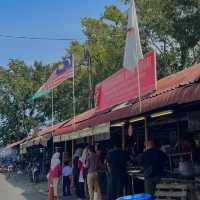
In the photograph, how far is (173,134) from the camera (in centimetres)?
1534

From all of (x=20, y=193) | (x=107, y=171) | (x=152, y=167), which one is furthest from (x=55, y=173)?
(x=152, y=167)

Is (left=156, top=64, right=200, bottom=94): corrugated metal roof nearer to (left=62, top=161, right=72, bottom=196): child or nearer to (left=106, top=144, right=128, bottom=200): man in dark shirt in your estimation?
(left=106, top=144, right=128, bottom=200): man in dark shirt

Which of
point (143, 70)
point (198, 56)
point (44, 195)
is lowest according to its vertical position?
point (44, 195)

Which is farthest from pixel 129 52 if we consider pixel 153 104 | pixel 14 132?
pixel 14 132

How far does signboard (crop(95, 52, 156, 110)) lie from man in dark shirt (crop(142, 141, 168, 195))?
181 centimetres

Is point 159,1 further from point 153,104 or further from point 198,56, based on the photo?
point 153,104

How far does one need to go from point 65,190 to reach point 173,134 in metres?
5.53

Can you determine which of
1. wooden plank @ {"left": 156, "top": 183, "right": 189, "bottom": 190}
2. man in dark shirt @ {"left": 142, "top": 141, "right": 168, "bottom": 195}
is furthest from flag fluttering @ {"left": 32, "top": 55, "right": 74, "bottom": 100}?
wooden plank @ {"left": 156, "top": 183, "right": 189, "bottom": 190}

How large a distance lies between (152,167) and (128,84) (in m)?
4.27

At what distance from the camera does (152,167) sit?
10312 millimetres

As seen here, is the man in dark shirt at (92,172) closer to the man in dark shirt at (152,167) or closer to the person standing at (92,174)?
the person standing at (92,174)

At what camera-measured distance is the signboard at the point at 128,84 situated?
40.8 feet

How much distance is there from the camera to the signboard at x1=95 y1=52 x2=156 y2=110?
→ 40.8ft

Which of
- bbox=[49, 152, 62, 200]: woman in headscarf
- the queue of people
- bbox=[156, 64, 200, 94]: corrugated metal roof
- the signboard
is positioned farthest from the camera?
bbox=[49, 152, 62, 200]: woman in headscarf
